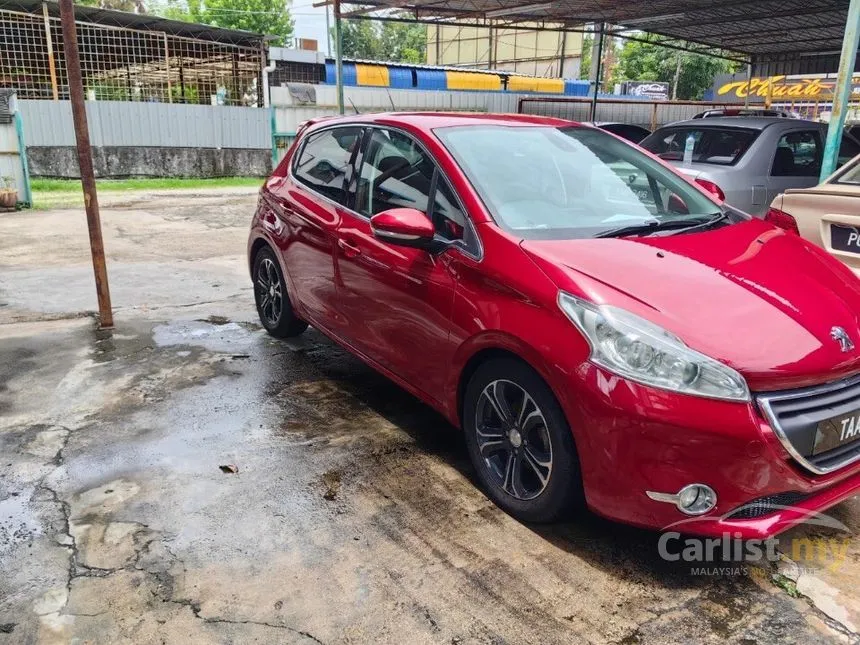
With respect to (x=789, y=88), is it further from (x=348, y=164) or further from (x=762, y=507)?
(x=762, y=507)

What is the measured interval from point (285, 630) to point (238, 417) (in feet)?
6.12

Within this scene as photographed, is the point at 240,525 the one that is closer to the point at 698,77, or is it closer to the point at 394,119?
the point at 394,119

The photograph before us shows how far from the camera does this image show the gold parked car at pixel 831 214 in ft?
14.0

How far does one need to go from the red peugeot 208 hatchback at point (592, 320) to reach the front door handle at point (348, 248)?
0.04 feet

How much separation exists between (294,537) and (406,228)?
4.67 feet

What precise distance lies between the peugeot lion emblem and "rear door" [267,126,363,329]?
2.58 metres

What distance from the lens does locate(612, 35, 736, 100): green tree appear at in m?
43.3

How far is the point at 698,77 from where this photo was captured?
144 ft

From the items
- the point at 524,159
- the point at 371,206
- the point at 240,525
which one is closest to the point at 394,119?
the point at 371,206

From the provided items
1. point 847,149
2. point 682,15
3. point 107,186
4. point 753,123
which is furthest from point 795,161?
point 107,186

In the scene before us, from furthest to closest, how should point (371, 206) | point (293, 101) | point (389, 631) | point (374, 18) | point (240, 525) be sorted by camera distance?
point (293, 101), point (374, 18), point (371, 206), point (240, 525), point (389, 631)

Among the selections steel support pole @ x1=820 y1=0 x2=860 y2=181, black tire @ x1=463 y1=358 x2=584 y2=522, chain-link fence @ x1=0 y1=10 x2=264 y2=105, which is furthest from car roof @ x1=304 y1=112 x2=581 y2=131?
chain-link fence @ x1=0 y1=10 x2=264 y2=105

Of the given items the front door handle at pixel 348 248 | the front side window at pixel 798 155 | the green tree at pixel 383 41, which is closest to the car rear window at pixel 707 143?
the front side window at pixel 798 155

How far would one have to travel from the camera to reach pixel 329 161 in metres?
4.50
